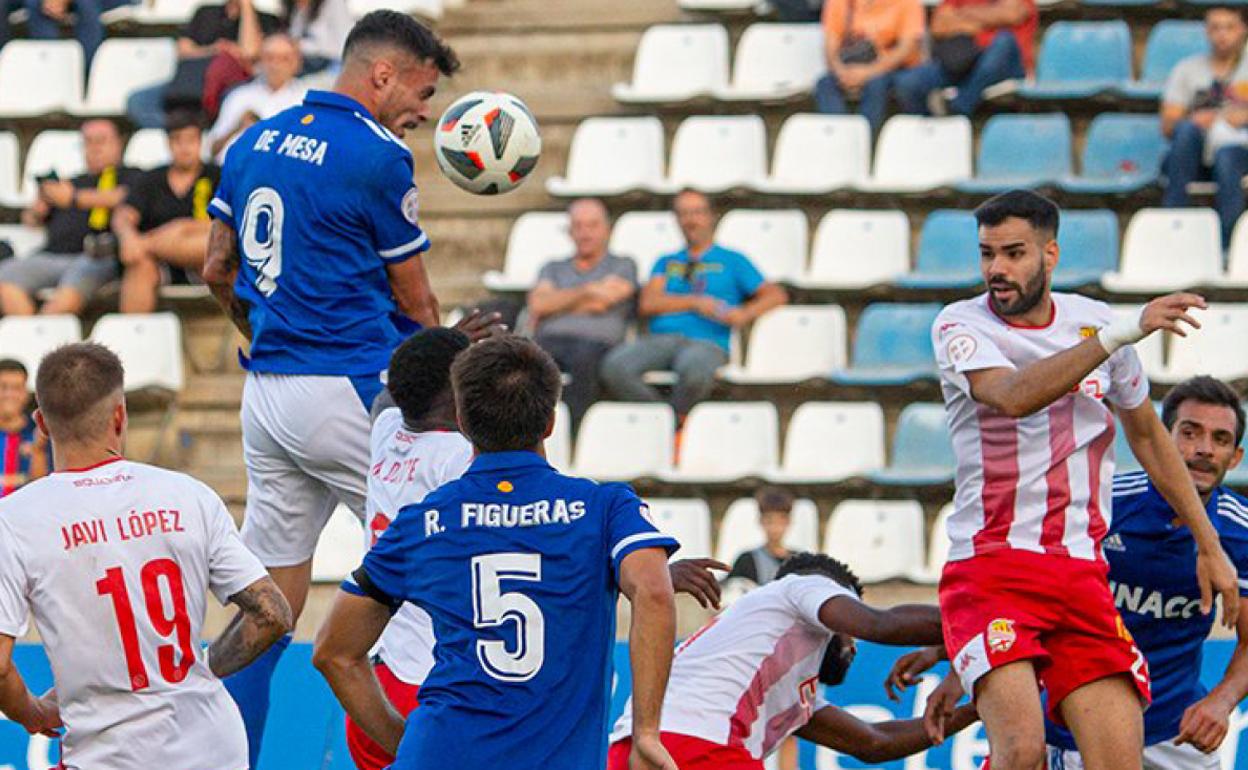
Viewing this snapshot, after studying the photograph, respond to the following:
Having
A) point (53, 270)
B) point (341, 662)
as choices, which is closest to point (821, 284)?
point (53, 270)

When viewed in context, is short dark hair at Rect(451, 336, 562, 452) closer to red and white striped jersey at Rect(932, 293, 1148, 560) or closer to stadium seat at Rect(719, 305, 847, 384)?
red and white striped jersey at Rect(932, 293, 1148, 560)

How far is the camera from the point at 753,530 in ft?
36.4

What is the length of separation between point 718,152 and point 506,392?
7.88 metres

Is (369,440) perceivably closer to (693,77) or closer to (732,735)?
(732,735)

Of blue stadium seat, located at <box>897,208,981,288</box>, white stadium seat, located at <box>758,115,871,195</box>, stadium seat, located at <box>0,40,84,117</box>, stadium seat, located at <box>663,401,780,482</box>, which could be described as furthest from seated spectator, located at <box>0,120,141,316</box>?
blue stadium seat, located at <box>897,208,981,288</box>

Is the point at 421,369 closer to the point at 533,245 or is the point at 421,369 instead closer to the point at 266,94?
the point at 533,245

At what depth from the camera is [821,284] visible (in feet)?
40.4

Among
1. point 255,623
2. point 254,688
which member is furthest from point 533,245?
point 255,623

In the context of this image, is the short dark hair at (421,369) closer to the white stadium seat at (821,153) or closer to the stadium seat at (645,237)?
the stadium seat at (645,237)

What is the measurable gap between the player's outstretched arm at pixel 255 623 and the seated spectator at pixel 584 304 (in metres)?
5.87

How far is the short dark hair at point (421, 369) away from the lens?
263 inches

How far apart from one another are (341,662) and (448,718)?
42cm

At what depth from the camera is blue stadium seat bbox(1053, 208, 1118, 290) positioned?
12.2m

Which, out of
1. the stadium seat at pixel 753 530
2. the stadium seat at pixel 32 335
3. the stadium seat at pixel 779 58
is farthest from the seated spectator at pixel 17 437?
the stadium seat at pixel 779 58
